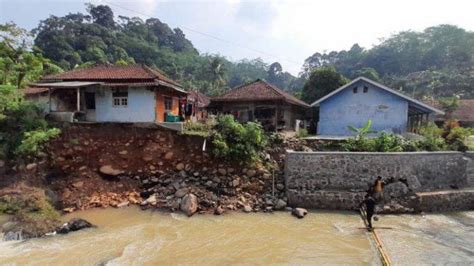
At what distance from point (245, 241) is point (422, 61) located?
73.4 meters

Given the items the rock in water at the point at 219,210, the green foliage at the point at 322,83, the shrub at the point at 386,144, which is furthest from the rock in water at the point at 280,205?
the green foliage at the point at 322,83

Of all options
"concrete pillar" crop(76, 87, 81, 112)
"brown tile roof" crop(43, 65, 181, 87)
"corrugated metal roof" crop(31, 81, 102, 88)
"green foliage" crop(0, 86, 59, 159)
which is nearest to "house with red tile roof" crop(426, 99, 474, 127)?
"brown tile roof" crop(43, 65, 181, 87)

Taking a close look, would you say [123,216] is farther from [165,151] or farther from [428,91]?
[428,91]

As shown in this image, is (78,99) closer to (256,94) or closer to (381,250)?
(256,94)

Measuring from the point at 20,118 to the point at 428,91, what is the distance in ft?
180

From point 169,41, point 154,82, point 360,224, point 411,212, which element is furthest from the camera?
point 169,41

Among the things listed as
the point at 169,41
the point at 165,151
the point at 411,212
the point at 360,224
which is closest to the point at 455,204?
the point at 411,212

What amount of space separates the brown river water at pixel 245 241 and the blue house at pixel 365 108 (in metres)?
8.65

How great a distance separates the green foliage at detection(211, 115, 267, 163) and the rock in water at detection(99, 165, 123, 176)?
4961 mm

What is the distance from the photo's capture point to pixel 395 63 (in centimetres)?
7150

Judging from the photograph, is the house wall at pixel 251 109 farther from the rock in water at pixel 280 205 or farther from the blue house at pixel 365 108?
the rock in water at pixel 280 205

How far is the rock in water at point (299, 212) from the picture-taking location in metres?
13.6

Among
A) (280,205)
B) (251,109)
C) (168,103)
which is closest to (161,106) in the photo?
(168,103)

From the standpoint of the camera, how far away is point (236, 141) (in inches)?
637
